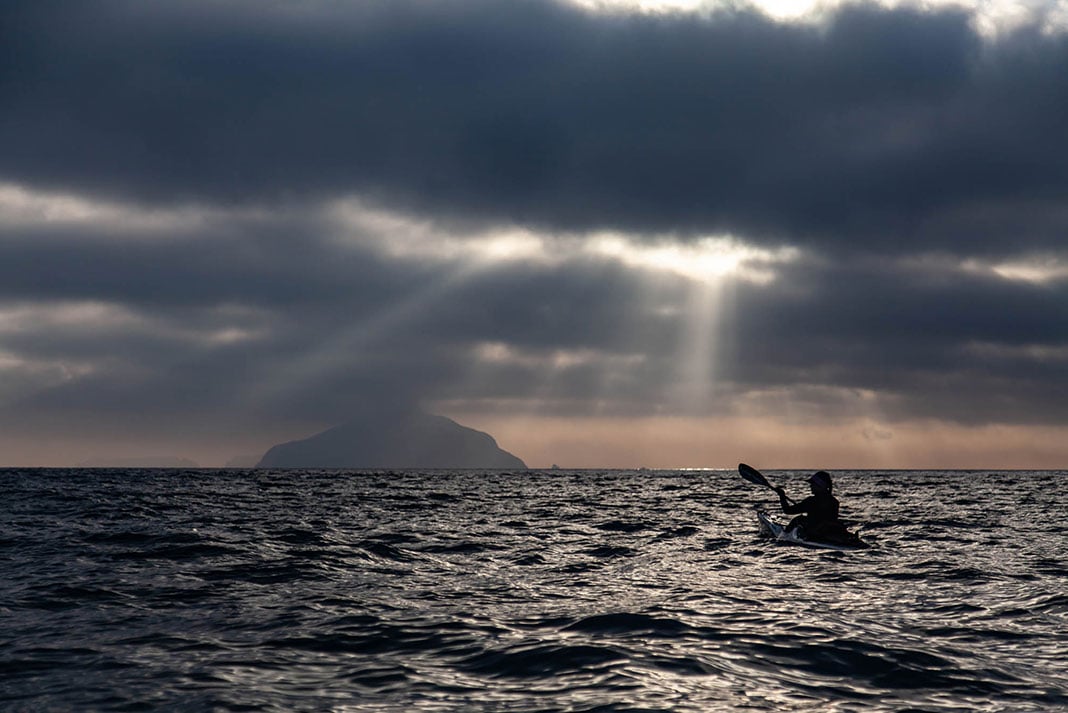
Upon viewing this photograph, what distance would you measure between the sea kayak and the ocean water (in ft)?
0.94

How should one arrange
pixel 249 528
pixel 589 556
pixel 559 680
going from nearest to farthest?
1. pixel 559 680
2. pixel 589 556
3. pixel 249 528

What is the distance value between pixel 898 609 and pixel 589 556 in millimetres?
8525

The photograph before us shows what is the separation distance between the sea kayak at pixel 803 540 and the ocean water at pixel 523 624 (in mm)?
288

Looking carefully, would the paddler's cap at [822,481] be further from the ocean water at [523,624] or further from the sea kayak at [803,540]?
the ocean water at [523,624]

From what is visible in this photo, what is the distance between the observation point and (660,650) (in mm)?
10266

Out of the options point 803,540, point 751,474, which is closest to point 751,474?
point 751,474

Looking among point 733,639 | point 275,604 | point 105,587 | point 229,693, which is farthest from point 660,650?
point 105,587

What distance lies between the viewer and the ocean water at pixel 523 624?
27.9ft

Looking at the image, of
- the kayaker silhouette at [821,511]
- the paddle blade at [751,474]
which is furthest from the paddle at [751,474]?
the kayaker silhouette at [821,511]

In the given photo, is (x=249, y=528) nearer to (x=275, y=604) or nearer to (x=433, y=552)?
(x=433, y=552)

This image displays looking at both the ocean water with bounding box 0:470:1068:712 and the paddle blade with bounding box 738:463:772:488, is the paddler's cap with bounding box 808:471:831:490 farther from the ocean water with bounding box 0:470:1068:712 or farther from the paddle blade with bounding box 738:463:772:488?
the paddle blade with bounding box 738:463:772:488

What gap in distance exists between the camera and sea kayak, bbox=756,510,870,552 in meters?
21.0

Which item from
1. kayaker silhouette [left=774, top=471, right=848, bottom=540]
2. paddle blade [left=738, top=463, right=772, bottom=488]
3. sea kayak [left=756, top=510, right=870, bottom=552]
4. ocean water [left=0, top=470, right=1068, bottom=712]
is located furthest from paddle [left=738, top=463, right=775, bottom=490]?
kayaker silhouette [left=774, top=471, right=848, bottom=540]

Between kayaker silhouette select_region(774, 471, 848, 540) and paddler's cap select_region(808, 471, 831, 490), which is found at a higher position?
paddler's cap select_region(808, 471, 831, 490)
